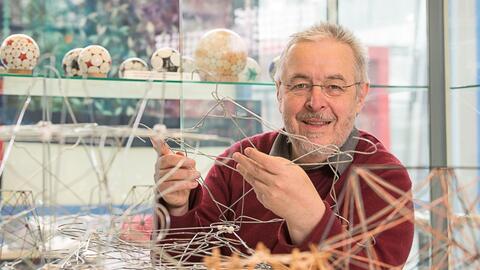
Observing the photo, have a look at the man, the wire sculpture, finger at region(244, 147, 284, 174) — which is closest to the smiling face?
the man

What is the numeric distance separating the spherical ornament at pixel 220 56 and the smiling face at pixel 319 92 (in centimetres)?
29

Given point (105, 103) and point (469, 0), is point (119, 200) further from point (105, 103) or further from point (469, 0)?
point (469, 0)

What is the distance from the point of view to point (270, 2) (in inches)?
73.4

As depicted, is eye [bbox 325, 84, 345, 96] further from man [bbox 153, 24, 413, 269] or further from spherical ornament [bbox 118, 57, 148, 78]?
spherical ornament [bbox 118, 57, 148, 78]

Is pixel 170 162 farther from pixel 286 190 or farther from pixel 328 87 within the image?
pixel 328 87

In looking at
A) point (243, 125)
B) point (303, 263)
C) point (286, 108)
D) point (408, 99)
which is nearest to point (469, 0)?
point (408, 99)

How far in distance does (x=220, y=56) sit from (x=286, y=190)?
0.69 metres

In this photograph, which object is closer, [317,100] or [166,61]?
[317,100]

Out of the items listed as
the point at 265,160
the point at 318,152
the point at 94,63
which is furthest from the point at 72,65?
the point at 265,160

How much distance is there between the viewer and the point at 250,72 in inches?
62.9

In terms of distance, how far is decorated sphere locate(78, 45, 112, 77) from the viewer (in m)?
1.43

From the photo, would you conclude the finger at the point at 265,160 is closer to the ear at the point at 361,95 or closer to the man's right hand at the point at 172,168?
the man's right hand at the point at 172,168

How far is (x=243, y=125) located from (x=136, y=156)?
291mm

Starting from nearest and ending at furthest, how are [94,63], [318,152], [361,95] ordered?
→ [318,152] < [361,95] < [94,63]
